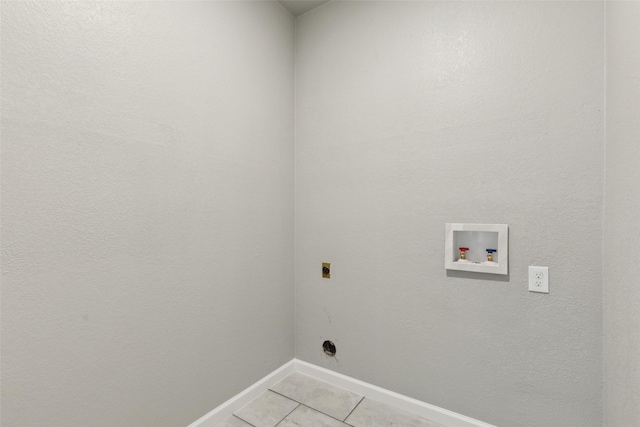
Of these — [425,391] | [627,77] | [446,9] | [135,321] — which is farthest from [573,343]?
[135,321]

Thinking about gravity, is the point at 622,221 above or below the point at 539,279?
above

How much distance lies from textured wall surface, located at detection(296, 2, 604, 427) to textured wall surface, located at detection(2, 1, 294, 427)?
15.1 inches

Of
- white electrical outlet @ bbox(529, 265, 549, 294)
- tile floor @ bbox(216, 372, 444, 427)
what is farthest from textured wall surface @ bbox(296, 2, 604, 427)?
tile floor @ bbox(216, 372, 444, 427)

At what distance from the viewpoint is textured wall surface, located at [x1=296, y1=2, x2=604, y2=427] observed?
1274mm

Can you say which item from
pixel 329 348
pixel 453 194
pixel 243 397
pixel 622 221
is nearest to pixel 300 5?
pixel 453 194

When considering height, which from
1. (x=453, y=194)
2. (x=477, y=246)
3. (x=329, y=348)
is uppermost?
(x=453, y=194)

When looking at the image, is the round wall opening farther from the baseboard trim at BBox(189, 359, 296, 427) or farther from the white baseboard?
the baseboard trim at BBox(189, 359, 296, 427)

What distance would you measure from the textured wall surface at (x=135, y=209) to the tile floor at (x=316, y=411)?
0.50ft

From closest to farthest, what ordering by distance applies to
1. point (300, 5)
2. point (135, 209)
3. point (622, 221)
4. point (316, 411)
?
point (622, 221) → point (135, 209) → point (316, 411) → point (300, 5)

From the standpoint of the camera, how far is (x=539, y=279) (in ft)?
4.37

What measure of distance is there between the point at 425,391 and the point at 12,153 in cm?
208

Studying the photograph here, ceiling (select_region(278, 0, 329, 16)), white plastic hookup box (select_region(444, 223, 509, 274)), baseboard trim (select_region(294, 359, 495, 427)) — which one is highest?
ceiling (select_region(278, 0, 329, 16))

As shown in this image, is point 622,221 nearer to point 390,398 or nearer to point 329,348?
point 390,398

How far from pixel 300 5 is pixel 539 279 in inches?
84.9
